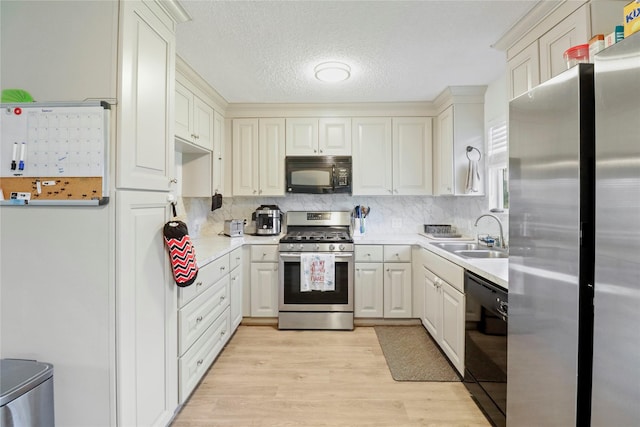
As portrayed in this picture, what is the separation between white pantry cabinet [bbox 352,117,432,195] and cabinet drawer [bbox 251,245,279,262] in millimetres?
1136

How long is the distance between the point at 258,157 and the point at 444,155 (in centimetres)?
207

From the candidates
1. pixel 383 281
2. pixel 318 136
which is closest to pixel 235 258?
pixel 383 281

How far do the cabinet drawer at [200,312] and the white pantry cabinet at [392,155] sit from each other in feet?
5.86

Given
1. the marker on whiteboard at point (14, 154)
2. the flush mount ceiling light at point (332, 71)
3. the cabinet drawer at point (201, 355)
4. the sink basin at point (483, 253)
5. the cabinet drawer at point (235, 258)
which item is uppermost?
the flush mount ceiling light at point (332, 71)

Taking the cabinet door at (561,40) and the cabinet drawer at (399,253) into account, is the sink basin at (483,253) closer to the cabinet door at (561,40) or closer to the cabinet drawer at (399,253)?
the cabinet drawer at (399,253)

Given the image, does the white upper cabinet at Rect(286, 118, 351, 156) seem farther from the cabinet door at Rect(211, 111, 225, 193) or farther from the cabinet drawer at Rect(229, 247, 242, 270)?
the cabinet drawer at Rect(229, 247, 242, 270)

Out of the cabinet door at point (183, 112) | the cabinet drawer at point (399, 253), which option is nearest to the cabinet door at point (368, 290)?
the cabinet drawer at point (399, 253)

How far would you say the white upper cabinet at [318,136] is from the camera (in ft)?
10.8

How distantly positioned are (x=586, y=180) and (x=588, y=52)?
55 centimetres

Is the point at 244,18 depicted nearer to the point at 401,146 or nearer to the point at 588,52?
the point at 588,52

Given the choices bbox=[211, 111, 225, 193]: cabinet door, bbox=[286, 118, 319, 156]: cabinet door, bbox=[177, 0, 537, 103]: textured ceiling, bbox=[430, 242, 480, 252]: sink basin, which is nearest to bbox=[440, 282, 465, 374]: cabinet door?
bbox=[430, 242, 480, 252]: sink basin

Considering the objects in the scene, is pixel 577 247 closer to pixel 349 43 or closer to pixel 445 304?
pixel 445 304

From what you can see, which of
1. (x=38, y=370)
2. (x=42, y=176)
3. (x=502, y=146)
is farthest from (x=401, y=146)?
(x=38, y=370)

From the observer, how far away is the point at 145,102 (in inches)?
53.4
